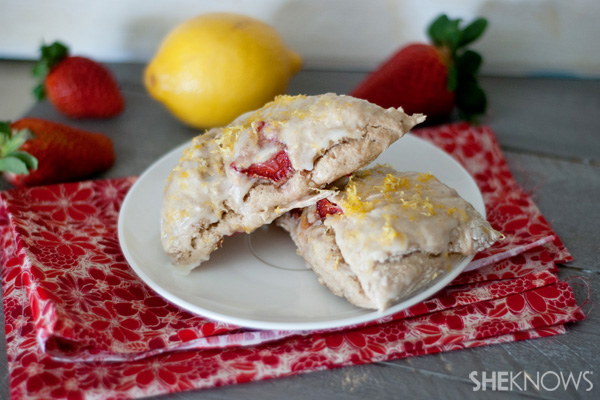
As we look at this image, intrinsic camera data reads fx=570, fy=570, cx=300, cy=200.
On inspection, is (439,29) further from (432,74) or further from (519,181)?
(519,181)

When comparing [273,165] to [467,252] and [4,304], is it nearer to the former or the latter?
[467,252]

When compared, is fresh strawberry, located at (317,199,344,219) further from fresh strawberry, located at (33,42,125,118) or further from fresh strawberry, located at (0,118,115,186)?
fresh strawberry, located at (33,42,125,118)

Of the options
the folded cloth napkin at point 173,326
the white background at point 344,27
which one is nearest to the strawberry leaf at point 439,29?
the white background at point 344,27

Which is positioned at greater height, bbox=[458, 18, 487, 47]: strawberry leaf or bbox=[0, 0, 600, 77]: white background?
bbox=[458, 18, 487, 47]: strawberry leaf

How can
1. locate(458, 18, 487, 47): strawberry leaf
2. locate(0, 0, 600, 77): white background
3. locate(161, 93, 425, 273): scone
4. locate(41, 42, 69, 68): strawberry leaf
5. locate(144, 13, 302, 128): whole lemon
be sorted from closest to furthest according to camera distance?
locate(161, 93, 425, 273): scone → locate(144, 13, 302, 128): whole lemon → locate(458, 18, 487, 47): strawberry leaf → locate(41, 42, 69, 68): strawberry leaf → locate(0, 0, 600, 77): white background

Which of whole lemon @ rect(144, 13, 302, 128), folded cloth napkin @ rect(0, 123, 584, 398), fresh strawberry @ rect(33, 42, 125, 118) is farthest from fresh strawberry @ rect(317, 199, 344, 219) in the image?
fresh strawberry @ rect(33, 42, 125, 118)
